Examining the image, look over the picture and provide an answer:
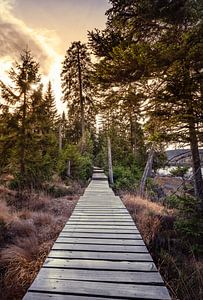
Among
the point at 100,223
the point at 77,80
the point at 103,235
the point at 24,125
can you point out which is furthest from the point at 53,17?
the point at 77,80

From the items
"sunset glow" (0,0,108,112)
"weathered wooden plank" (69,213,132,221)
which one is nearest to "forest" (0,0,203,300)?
"weathered wooden plank" (69,213,132,221)

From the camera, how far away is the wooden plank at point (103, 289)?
206 centimetres

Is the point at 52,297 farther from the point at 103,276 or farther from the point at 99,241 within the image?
the point at 99,241

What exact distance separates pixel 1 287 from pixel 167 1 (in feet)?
24.3

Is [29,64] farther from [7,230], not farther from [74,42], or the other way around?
[74,42]

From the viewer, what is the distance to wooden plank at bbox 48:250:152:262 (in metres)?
2.94

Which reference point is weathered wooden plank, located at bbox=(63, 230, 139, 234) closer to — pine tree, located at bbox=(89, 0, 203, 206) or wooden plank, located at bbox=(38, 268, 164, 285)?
wooden plank, located at bbox=(38, 268, 164, 285)

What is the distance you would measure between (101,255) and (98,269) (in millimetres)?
452

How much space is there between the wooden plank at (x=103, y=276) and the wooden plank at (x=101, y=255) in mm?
398

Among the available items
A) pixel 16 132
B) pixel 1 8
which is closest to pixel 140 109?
pixel 1 8

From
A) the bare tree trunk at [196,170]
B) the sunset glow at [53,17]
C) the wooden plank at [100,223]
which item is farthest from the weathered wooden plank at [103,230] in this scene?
the sunset glow at [53,17]

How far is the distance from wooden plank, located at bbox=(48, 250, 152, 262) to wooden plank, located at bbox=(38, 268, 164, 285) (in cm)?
40

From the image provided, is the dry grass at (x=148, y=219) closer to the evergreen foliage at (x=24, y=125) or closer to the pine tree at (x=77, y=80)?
the evergreen foliage at (x=24, y=125)

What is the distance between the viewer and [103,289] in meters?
2.16
